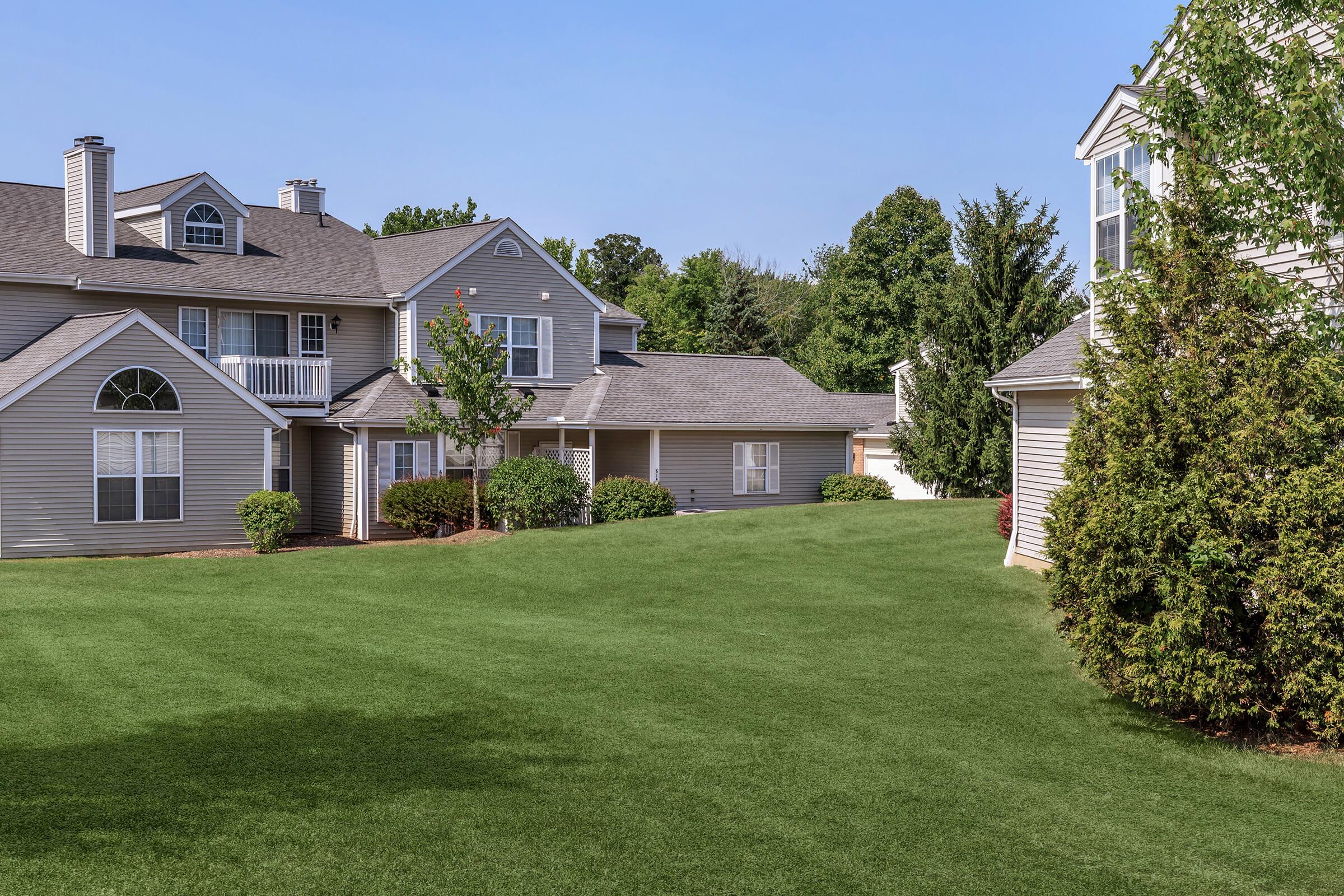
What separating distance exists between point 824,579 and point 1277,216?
A: 9.92 metres

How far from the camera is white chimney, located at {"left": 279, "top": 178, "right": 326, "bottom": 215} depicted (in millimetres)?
34188

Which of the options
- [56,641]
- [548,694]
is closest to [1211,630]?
[548,694]

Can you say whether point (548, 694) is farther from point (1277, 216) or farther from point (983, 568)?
point (983, 568)

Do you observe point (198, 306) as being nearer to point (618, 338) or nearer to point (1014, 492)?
point (618, 338)

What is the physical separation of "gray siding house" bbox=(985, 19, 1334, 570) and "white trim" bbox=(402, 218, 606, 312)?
13583 millimetres

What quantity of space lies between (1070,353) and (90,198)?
70.9 feet

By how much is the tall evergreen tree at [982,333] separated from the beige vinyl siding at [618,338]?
9098 millimetres

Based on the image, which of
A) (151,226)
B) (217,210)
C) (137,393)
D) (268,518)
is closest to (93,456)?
(137,393)

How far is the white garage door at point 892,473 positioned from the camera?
1469 inches

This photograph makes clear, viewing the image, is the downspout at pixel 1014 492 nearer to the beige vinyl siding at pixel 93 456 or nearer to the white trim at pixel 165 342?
the white trim at pixel 165 342

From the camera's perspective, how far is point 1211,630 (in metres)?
9.94

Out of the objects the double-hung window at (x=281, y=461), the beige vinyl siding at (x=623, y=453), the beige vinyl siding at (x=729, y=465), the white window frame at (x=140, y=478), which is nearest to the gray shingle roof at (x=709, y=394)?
the beige vinyl siding at (x=729, y=465)

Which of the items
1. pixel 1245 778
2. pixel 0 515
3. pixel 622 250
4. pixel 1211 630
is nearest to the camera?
pixel 1245 778

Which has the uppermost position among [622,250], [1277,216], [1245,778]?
[622,250]
